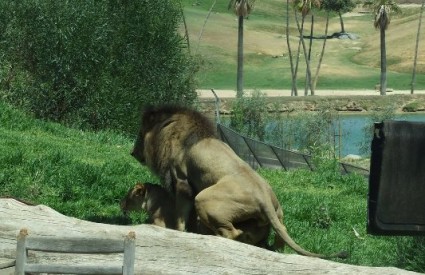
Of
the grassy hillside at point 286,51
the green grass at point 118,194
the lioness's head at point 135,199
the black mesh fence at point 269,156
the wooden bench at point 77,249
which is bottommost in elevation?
the grassy hillside at point 286,51

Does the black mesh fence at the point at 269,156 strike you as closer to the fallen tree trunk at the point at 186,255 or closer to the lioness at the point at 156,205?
the lioness at the point at 156,205

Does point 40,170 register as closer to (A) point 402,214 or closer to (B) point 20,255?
(B) point 20,255

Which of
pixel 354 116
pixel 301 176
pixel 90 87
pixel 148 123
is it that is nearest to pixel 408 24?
pixel 354 116

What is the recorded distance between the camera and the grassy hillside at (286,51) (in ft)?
284

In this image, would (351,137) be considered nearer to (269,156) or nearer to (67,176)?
(269,156)

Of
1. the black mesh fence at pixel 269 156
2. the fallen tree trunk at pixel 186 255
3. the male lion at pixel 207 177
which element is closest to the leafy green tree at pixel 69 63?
the black mesh fence at pixel 269 156

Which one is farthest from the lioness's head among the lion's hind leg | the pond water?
the pond water

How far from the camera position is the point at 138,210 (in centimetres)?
1036

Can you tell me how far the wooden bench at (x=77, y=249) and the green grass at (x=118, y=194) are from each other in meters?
3.28

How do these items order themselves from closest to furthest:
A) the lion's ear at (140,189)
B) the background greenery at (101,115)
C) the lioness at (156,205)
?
the lioness at (156,205)
the lion's ear at (140,189)
the background greenery at (101,115)

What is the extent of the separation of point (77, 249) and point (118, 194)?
5836mm

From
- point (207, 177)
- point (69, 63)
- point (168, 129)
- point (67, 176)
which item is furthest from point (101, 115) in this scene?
point (207, 177)

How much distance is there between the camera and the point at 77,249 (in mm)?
6453

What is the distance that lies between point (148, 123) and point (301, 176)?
818 cm
